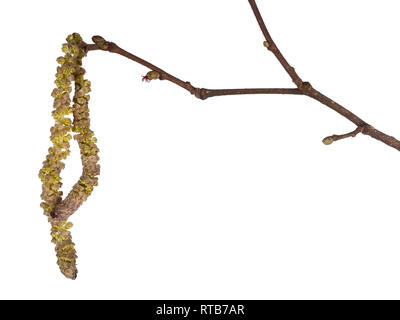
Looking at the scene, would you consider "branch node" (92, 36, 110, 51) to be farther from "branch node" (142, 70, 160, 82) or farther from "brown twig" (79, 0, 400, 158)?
"branch node" (142, 70, 160, 82)

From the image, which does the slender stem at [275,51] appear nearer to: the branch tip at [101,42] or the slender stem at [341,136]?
the slender stem at [341,136]

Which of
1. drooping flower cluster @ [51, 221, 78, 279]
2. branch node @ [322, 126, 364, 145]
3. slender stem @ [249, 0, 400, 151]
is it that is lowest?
drooping flower cluster @ [51, 221, 78, 279]

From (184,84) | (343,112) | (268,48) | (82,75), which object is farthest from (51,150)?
(343,112)

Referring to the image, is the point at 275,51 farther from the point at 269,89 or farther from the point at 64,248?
the point at 64,248

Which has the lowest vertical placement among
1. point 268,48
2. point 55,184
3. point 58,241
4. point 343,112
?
point 58,241

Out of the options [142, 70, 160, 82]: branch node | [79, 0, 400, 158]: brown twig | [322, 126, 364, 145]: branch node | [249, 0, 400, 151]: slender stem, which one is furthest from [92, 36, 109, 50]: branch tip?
[322, 126, 364, 145]: branch node

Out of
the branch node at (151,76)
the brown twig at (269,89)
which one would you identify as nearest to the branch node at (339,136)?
the brown twig at (269,89)

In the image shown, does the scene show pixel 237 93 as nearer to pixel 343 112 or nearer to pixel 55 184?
pixel 343 112

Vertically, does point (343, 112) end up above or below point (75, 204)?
above
